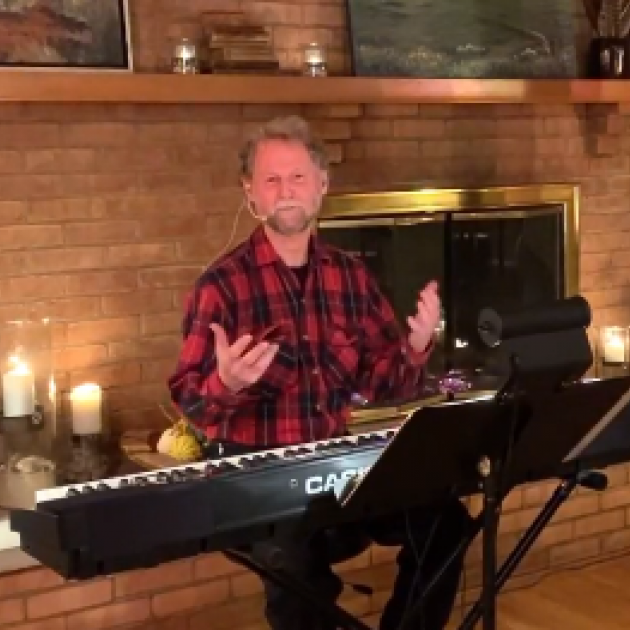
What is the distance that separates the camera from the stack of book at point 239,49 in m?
2.79

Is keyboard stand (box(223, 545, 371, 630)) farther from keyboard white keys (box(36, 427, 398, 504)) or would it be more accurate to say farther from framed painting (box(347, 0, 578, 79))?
framed painting (box(347, 0, 578, 79))

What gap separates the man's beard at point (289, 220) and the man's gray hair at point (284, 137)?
123mm

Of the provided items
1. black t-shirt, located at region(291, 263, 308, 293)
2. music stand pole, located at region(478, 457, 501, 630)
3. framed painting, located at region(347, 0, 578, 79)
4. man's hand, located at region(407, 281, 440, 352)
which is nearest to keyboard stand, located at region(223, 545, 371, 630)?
music stand pole, located at region(478, 457, 501, 630)

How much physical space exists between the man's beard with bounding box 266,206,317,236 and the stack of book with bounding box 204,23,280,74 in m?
0.61

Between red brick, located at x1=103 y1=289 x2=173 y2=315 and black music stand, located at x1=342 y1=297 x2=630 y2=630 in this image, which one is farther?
red brick, located at x1=103 y1=289 x2=173 y2=315

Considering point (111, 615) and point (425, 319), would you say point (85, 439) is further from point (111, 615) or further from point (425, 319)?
point (425, 319)

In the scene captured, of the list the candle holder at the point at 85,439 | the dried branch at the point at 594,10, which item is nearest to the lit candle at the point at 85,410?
the candle holder at the point at 85,439

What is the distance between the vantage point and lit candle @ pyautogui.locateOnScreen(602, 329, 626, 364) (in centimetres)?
353

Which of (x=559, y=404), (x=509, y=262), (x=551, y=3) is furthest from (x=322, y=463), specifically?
(x=551, y=3)

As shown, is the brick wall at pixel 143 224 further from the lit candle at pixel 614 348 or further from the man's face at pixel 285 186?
the lit candle at pixel 614 348

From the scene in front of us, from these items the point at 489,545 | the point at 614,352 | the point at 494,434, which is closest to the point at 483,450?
the point at 494,434

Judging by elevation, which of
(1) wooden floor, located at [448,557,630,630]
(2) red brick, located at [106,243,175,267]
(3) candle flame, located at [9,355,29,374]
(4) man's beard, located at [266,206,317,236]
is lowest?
(1) wooden floor, located at [448,557,630,630]

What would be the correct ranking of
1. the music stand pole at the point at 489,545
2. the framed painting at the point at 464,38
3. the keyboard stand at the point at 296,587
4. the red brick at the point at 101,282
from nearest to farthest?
the music stand pole at the point at 489,545, the keyboard stand at the point at 296,587, the red brick at the point at 101,282, the framed painting at the point at 464,38

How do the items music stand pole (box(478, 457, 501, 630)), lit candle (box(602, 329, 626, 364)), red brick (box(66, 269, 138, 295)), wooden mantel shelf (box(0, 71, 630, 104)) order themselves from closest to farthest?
1. music stand pole (box(478, 457, 501, 630))
2. wooden mantel shelf (box(0, 71, 630, 104))
3. red brick (box(66, 269, 138, 295))
4. lit candle (box(602, 329, 626, 364))
